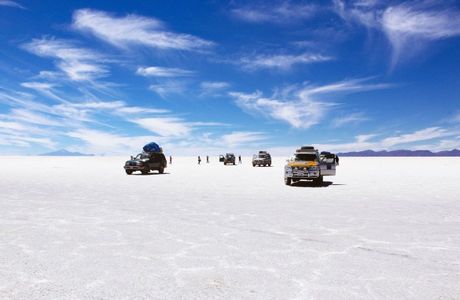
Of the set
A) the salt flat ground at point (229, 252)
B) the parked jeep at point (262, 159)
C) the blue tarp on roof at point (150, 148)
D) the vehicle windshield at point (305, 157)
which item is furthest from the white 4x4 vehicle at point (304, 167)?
the parked jeep at point (262, 159)

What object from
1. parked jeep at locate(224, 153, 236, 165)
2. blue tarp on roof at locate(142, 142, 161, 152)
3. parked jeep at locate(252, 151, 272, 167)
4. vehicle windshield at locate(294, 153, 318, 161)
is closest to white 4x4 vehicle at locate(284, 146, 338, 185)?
vehicle windshield at locate(294, 153, 318, 161)

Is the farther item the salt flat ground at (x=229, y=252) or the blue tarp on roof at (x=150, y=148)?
the blue tarp on roof at (x=150, y=148)

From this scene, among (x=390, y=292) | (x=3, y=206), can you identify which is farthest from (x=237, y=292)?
(x=3, y=206)

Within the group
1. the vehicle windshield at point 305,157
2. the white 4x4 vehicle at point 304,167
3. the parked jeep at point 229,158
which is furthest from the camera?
the parked jeep at point 229,158

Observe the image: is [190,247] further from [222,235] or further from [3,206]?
[3,206]

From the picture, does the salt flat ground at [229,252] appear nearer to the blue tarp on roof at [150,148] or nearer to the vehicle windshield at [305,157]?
the vehicle windshield at [305,157]

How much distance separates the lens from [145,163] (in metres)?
35.4

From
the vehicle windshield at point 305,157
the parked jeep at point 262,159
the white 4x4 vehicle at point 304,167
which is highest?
the parked jeep at point 262,159

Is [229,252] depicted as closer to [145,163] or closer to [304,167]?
[304,167]

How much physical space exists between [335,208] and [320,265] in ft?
23.5

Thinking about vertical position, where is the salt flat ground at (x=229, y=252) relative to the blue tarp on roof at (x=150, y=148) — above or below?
below

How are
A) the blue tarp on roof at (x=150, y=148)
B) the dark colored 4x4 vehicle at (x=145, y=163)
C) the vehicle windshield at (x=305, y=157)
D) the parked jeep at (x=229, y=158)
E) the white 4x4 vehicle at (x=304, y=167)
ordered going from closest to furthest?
the white 4x4 vehicle at (x=304, y=167) → the vehicle windshield at (x=305, y=157) → the dark colored 4x4 vehicle at (x=145, y=163) → the blue tarp on roof at (x=150, y=148) → the parked jeep at (x=229, y=158)

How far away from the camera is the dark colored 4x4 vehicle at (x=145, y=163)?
35.2 meters

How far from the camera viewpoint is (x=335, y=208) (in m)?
13.2
